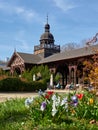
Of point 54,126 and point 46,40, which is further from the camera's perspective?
point 46,40

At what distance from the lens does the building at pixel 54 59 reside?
43.6 m

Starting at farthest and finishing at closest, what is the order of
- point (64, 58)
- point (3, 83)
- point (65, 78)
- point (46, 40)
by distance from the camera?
point (46, 40)
point (65, 78)
point (64, 58)
point (3, 83)

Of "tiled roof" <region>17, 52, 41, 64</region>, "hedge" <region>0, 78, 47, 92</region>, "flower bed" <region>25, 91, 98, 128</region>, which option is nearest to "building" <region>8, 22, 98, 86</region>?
"tiled roof" <region>17, 52, 41, 64</region>

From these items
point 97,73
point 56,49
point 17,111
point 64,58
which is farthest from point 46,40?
point 17,111

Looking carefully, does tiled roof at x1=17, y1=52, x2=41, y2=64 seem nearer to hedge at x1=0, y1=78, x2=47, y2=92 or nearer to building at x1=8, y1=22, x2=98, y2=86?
building at x1=8, y1=22, x2=98, y2=86

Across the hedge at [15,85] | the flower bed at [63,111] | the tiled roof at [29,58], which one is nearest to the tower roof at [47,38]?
the tiled roof at [29,58]

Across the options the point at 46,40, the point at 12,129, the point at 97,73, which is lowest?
the point at 12,129

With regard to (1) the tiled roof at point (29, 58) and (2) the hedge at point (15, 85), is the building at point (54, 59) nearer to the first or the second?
(1) the tiled roof at point (29, 58)

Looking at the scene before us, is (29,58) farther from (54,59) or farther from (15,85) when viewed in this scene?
(15,85)

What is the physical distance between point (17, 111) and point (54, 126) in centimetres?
243

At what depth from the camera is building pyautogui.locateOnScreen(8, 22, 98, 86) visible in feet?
143

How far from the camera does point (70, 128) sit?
5414 millimetres

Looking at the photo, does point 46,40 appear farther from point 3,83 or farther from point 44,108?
point 44,108

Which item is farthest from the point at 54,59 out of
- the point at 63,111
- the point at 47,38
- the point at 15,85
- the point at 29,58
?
the point at 63,111
